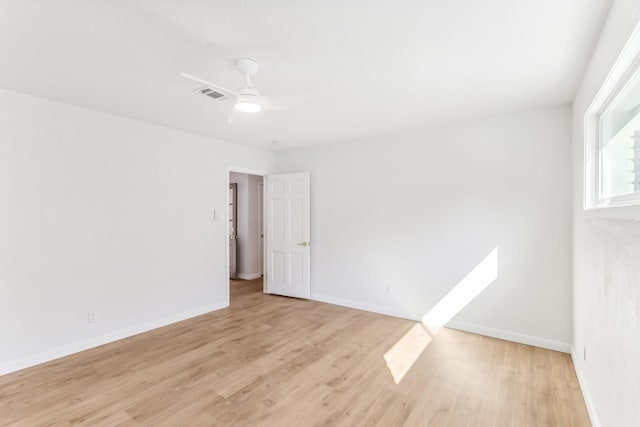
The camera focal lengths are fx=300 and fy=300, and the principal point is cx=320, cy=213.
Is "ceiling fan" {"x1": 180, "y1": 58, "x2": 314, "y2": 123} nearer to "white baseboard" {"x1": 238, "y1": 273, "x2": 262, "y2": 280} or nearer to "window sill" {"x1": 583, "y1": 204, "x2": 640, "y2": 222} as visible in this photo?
"window sill" {"x1": 583, "y1": 204, "x2": 640, "y2": 222}

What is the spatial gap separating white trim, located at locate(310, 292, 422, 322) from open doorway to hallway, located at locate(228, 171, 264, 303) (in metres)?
2.12

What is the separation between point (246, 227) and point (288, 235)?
6.08 feet

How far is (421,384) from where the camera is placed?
253 centimetres

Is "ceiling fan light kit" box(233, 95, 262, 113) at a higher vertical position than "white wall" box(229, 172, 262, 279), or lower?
higher

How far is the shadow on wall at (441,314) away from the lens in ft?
9.95

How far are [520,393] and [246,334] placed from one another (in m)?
2.74

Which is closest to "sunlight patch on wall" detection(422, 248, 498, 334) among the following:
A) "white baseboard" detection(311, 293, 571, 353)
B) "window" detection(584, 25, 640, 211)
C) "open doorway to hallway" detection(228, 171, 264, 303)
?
"white baseboard" detection(311, 293, 571, 353)

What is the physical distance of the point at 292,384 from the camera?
99.5 inches

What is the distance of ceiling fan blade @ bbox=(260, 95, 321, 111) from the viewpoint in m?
2.14

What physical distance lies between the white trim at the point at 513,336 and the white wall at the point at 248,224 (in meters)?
4.32

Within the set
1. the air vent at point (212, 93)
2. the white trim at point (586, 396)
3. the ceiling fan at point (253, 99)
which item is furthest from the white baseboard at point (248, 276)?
the white trim at point (586, 396)

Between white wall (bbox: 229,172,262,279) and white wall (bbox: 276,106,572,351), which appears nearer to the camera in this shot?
white wall (bbox: 276,106,572,351)

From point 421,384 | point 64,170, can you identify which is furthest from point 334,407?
point 64,170

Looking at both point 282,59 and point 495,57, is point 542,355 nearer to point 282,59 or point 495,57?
point 495,57
